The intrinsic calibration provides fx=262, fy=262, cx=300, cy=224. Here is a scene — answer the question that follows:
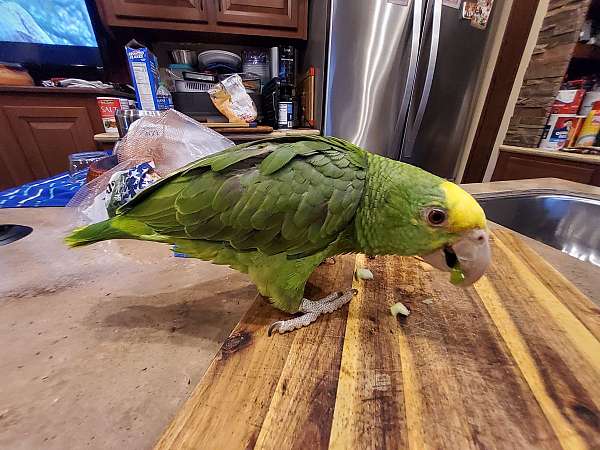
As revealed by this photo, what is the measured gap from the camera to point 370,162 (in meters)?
A: 0.49

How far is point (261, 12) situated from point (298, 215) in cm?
171

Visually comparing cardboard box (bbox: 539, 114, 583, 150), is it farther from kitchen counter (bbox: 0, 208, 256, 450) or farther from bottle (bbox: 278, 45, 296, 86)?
kitchen counter (bbox: 0, 208, 256, 450)

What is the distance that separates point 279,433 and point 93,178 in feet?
3.10

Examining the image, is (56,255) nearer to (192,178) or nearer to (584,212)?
(192,178)

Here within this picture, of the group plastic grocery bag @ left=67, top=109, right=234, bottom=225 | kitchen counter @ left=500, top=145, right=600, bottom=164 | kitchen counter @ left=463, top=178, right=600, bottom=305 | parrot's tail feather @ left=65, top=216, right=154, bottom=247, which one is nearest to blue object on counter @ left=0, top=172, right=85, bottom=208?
plastic grocery bag @ left=67, top=109, right=234, bottom=225

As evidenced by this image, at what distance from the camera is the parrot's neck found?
433mm

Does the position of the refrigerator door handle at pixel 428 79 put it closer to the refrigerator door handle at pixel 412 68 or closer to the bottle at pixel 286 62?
the refrigerator door handle at pixel 412 68

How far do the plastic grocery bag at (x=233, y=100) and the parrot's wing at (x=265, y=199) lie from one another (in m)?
1.21

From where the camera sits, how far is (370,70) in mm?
1471

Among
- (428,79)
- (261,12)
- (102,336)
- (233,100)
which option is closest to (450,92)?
(428,79)

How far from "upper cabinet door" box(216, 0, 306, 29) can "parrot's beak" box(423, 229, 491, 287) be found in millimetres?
1751

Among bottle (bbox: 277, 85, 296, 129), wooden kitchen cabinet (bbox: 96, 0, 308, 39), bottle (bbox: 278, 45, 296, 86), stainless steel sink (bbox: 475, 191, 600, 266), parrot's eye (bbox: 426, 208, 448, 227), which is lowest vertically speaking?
stainless steel sink (bbox: 475, 191, 600, 266)

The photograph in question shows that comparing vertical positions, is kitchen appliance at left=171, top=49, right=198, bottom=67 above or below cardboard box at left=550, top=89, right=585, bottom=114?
above

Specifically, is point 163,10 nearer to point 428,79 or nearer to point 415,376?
point 428,79
